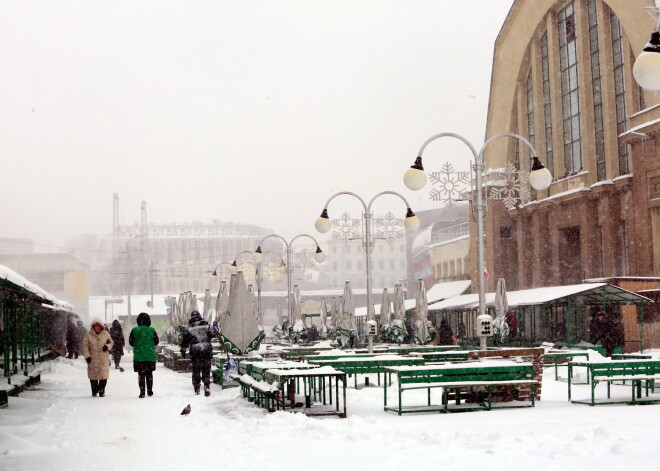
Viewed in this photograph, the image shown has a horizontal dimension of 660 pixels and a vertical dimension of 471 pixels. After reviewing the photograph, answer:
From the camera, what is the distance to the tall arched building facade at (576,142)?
120ft

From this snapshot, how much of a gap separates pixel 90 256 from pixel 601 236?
117 meters

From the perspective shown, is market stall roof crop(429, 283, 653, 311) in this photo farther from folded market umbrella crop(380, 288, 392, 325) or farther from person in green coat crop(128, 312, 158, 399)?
person in green coat crop(128, 312, 158, 399)

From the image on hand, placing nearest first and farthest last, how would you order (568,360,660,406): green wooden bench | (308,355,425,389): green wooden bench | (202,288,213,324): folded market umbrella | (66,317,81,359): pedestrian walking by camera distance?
(568,360,660,406): green wooden bench < (308,355,425,389): green wooden bench < (202,288,213,324): folded market umbrella < (66,317,81,359): pedestrian walking

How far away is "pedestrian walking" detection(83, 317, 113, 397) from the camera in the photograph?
701 inches

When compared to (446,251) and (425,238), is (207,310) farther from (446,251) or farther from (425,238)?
(425,238)

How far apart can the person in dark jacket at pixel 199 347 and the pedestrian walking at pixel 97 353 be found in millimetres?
1538

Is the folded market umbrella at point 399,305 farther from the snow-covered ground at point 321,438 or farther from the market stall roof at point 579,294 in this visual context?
the snow-covered ground at point 321,438

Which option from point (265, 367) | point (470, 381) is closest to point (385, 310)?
point (265, 367)

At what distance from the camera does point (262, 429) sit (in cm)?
1155

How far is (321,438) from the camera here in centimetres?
1062

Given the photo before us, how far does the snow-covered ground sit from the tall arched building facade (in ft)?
74.2

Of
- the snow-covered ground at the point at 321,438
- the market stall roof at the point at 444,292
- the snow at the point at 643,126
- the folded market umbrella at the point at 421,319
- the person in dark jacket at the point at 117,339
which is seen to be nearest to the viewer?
the snow-covered ground at the point at 321,438

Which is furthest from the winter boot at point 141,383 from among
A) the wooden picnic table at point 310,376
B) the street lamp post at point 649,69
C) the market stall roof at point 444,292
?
the market stall roof at point 444,292

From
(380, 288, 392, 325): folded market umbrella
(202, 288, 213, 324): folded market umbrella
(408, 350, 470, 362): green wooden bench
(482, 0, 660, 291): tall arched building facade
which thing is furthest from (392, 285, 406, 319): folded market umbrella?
(408, 350, 470, 362): green wooden bench
